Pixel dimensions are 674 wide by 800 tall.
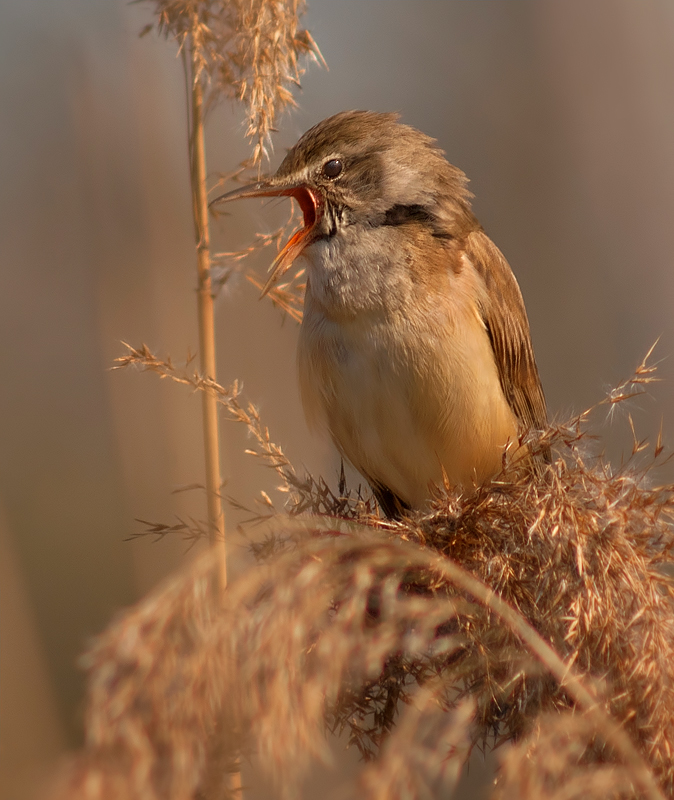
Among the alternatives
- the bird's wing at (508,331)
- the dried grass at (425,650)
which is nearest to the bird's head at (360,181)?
the bird's wing at (508,331)

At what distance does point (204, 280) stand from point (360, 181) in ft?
2.87

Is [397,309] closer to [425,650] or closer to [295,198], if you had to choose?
[295,198]

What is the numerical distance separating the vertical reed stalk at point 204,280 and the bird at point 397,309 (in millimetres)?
414

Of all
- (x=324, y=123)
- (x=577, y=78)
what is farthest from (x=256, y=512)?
(x=577, y=78)

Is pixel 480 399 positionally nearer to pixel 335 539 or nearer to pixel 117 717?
pixel 335 539

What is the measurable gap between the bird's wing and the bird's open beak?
0.51 meters

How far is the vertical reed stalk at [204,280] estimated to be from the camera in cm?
162

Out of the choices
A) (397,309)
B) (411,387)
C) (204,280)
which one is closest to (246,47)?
(204,280)

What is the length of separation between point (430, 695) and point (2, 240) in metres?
2.65

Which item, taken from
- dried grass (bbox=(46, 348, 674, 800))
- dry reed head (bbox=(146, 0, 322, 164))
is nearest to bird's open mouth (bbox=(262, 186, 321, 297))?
dry reed head (bbox=(146, 0, 322, 164))

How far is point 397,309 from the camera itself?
2.23 meters

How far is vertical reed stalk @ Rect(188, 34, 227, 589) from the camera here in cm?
162

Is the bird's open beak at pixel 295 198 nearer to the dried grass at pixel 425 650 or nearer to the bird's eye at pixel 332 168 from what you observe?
the bird's eye at pixel 332 168

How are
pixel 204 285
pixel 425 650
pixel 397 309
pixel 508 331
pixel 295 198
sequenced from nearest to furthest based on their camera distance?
1. pixel 425 650
2. pixel 204 285
3. pixel 397 309
4. pixel 295 198
5. pixel 508 331
